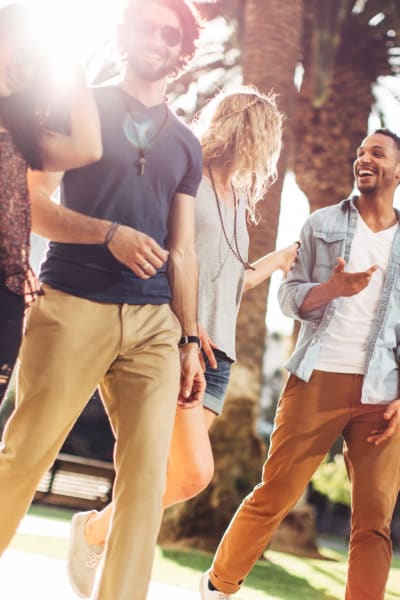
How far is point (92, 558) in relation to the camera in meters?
4.50

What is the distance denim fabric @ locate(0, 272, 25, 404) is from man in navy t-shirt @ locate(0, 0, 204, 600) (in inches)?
14.8

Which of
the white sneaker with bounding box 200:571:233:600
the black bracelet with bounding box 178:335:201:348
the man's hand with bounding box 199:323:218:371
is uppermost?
the black bracelet with bounding box 178:335:201:348

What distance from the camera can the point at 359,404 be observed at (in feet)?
15.7

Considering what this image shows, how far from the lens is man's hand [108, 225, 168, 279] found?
327 cm

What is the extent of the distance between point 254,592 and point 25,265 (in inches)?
176

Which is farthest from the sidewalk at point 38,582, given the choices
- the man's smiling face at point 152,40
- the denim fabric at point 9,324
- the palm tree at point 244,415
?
the palm tree at point 244,415

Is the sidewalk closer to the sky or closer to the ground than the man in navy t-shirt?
closer to the ground

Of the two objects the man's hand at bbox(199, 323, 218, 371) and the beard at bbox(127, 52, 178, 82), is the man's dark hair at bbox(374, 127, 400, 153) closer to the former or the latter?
the man's hand at bbox(199, 323, 218, 371)

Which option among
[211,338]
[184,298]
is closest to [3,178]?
[184,298]

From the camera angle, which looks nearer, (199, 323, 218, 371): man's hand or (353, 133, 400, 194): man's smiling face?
(199, 323, 218, 371): man's hand

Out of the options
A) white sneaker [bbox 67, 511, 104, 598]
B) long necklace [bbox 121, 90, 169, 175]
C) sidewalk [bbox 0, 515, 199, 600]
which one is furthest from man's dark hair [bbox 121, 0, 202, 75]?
sidewalk [bbox 0, 515, 199, 600]

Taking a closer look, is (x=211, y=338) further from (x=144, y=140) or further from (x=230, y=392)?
(x=230, y=392)

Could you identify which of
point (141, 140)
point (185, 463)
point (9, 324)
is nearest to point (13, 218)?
point (9, 324)

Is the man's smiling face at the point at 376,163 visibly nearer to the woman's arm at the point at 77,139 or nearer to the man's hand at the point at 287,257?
the man's hand at the point at 287,257
